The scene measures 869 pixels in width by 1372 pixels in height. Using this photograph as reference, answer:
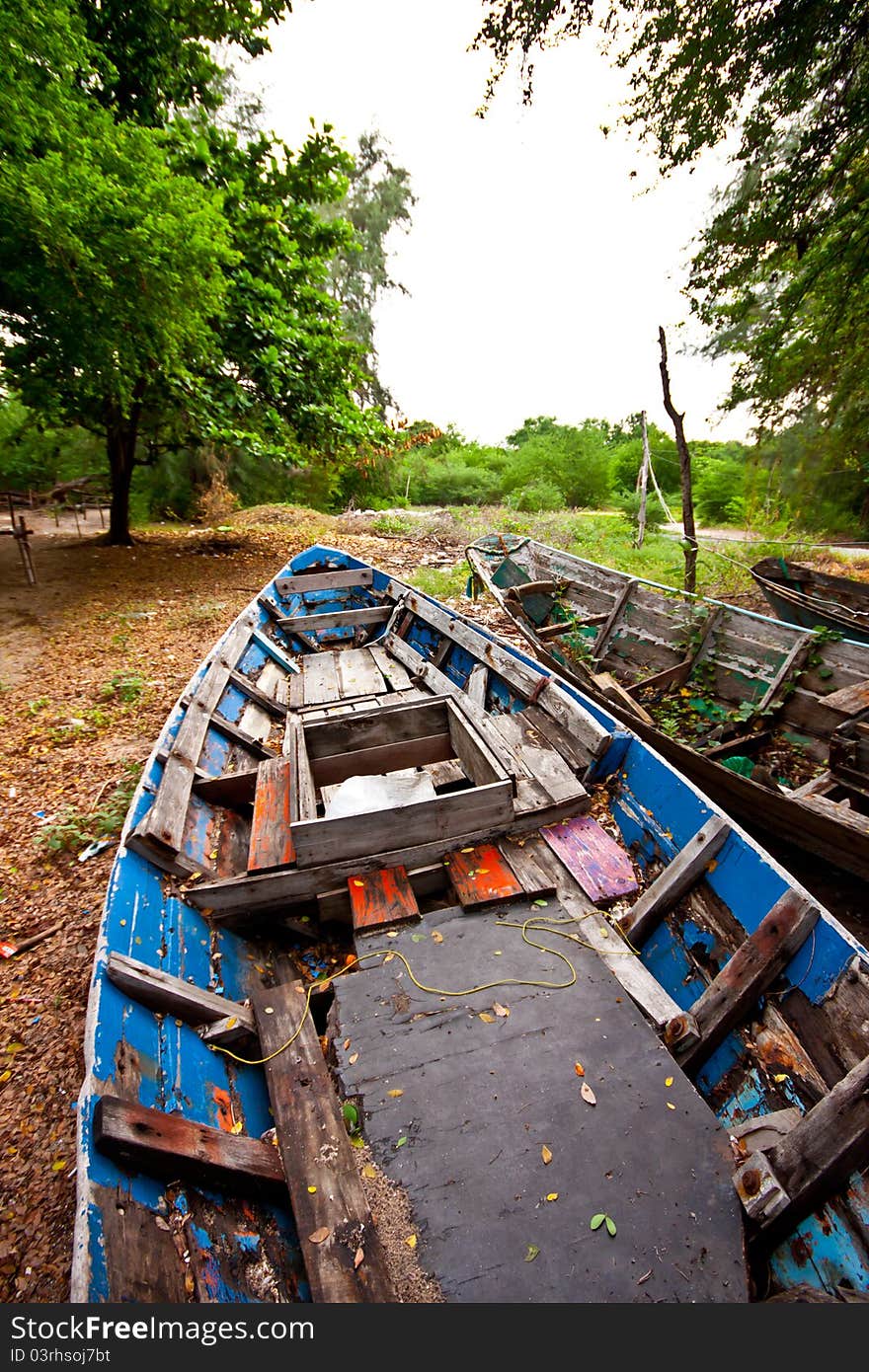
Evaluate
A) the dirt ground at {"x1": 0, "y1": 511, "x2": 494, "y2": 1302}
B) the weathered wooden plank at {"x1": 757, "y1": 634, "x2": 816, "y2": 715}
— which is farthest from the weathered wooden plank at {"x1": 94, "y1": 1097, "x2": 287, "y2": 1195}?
the weathered wooden plank at {"x1": 757, "y1": 634, "x2": 816, "y2": 715}

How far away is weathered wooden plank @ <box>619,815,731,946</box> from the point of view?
247 cm

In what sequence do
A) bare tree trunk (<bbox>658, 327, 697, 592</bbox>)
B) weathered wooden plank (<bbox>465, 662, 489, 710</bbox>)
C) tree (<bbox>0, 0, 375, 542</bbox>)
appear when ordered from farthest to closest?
bare tree trunk (<bbox>658, 327, 697, 592</bbox>) < tree (<bbox>0, 0, 375, 542</bbox>) < weathered wooden plank (<bbox>465, 662, 489, 710</bbox>)

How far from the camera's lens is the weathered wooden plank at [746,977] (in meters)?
2.02

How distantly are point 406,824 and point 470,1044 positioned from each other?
993 mm

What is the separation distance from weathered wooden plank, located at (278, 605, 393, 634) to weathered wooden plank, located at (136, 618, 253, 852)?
136cm

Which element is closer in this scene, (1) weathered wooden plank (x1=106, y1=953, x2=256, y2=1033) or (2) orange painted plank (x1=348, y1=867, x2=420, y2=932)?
(1) weathered wooden plank (x1=106, y1=953, x2=256, y2=1033)

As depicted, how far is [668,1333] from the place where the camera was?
4.46 ft

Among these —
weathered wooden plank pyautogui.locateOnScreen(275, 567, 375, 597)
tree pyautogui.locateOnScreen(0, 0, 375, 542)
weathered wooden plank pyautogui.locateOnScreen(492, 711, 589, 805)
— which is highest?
tree pyautogui.locateOnScreen(0, 0, 375, 542)

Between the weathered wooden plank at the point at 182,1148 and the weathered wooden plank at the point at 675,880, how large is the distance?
68.2 inches

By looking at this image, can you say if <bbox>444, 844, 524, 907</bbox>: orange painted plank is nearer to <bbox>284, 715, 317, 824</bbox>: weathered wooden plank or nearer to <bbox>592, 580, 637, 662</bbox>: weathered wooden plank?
<bbox>284, 715, 317, 824</bbox>: weathered wooden plank

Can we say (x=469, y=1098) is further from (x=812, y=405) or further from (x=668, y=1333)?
(x=812, y=405)

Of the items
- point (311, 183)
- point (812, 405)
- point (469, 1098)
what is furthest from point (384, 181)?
point (469, 1098)

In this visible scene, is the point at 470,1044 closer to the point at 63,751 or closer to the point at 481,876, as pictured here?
the point at 481,876

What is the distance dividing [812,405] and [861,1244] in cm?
1339
